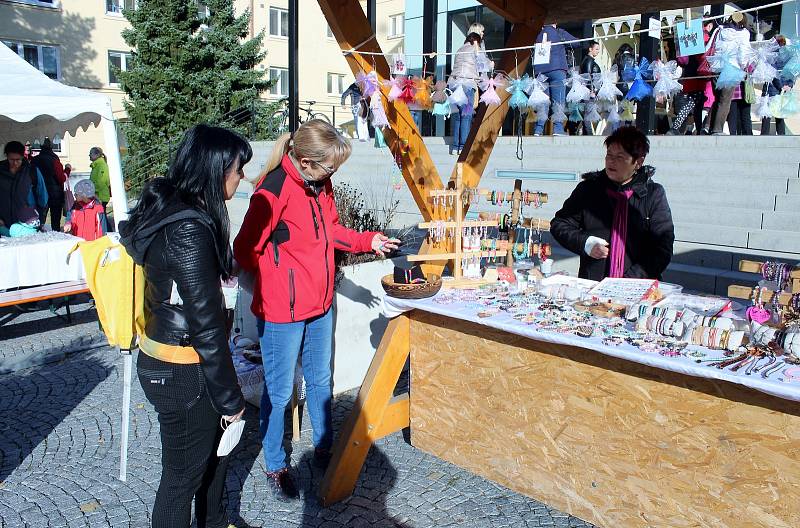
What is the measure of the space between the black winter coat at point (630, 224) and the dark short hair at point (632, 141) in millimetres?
137

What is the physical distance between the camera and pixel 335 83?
28297 mm

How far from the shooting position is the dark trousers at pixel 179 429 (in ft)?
7.03

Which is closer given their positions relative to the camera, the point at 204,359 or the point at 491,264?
the point at 204,359

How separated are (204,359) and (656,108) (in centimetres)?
900

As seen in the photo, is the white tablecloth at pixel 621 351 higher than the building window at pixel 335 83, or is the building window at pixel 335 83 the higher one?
the building window at pixel 335 83

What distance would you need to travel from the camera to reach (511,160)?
9.19 metres

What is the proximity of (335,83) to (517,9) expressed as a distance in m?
25.6

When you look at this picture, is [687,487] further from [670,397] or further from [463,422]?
[463,422]

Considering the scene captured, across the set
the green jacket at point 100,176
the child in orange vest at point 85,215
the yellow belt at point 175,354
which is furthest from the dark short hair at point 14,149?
the yellow belt at point 175,354

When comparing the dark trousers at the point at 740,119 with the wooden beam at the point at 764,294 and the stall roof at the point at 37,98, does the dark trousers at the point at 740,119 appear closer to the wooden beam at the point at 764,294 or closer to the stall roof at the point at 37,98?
the wooden beam at the point at 764,294

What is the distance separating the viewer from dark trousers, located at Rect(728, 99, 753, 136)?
761 centimetres

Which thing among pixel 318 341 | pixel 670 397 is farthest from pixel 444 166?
pixel 670 397

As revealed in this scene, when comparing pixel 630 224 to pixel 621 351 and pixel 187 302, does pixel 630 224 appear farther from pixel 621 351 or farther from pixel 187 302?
pixel 187 302

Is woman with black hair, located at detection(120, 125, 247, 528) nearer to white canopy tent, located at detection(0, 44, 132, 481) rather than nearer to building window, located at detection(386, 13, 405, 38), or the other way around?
white canopy tent, located at detection(0, 44, 132, 481)
